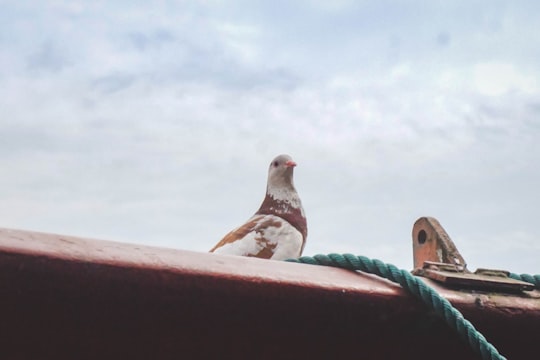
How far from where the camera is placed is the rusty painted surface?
87 centimetres

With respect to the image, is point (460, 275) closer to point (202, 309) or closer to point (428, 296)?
point (428, 296)

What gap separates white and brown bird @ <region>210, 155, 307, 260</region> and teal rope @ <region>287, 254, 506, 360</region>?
2.76 m

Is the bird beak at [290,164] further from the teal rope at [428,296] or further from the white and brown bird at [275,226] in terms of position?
the teal rope at [428,296]

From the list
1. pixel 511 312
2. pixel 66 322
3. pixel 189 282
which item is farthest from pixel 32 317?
pixel 511 312

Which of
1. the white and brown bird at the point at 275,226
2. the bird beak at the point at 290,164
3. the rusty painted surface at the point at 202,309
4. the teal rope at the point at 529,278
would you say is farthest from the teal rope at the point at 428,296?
the bird beak at the point at 290,164

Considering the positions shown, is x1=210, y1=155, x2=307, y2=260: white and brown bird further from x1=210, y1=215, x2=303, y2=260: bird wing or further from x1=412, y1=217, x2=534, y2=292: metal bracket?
x1=412, y1=217, x2=534, y2=292: metal bracket

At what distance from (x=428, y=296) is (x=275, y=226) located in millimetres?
3224

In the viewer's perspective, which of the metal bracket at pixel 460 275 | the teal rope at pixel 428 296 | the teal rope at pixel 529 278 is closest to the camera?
the teal rope at pixel 428 296

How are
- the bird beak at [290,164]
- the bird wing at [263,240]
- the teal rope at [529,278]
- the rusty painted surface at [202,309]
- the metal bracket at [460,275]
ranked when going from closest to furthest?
the rusty painted surface at [202,309] → the metal bracket at [460,275] → the teal rope at [529,278] → the bird wing at [263,240] → the bird beak at [290,164]

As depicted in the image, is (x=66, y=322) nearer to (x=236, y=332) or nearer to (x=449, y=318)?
(x=236, y=332)

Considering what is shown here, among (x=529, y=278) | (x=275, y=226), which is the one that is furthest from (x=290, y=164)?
(x=529, y=278)

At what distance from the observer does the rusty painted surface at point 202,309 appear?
0.87 metres

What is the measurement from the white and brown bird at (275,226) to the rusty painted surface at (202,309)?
2802 mm

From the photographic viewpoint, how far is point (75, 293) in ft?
2.88
